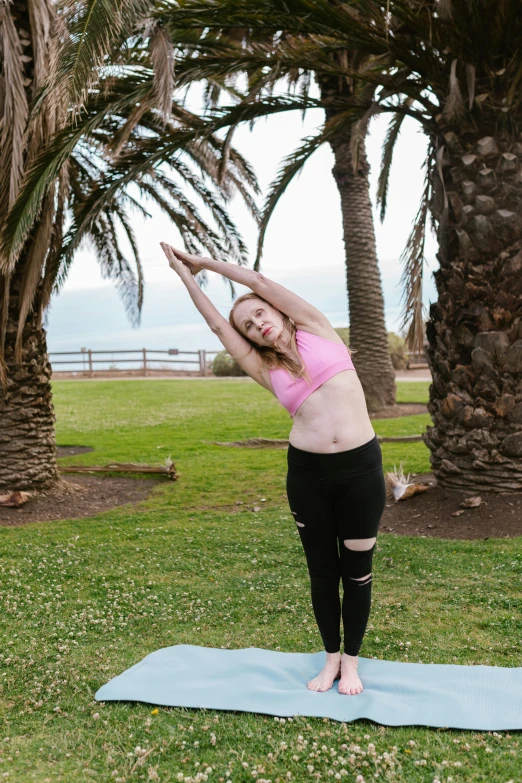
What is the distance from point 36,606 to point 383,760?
2.96 metres

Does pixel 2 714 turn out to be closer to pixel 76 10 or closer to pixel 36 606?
pixel 36 606

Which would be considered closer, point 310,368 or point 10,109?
point 310,368

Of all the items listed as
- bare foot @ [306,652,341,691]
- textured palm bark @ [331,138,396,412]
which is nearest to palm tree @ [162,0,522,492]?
bare foot @ [306,652,341,691]

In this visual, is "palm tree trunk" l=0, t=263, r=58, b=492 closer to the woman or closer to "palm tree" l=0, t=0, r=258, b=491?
"palm tree" l=0, t=0, r=258, b=491

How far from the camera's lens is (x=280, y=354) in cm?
353

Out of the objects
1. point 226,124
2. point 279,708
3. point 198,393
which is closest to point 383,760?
point 279,708

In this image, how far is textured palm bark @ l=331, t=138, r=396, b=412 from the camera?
13.3m

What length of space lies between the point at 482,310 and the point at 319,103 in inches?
110

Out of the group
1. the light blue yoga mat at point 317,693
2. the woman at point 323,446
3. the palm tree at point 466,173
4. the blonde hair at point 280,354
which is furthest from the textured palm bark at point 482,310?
the blonde hair at point 280,354

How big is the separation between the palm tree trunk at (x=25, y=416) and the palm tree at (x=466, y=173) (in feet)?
11.2

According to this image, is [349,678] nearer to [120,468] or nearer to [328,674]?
[328,674]

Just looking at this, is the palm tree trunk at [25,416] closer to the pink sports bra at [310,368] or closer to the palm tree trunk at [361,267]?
the pink sports bra at [310,368]

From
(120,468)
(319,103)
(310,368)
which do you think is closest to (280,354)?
(310,368)

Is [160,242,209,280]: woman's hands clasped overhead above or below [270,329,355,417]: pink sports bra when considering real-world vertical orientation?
above
